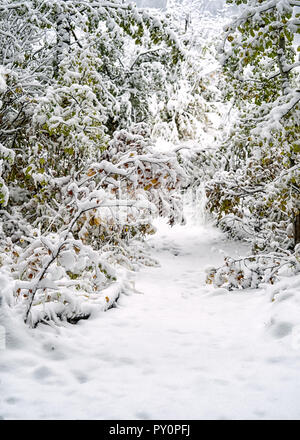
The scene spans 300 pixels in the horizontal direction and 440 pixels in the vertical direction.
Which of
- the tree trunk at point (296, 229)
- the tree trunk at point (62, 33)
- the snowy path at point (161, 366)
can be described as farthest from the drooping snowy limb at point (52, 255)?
the tree trunk at point (62, 33)

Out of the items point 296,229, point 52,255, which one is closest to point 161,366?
point 52,255

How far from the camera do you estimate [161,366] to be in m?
2.65

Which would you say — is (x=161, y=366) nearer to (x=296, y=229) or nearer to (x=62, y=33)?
(x=296, y=229)

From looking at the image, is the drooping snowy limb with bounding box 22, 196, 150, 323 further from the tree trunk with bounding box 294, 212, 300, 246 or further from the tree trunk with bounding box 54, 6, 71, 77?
the tree trunk with bounding box 54, 6, 71, 77

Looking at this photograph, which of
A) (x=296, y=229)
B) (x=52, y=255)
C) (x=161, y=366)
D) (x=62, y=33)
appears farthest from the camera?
(x=62, y=33)

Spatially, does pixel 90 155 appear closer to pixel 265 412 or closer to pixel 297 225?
pixel 297 225

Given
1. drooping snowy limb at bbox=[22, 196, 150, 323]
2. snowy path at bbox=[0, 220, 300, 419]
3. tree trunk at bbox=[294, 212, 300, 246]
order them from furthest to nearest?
tree trunk at bbox=[294, 212, 300, 246]
drooping snowy limb at bbox=[22, 196, 150, 323]
snowy path at bbox=[0, 220, 300, 419]

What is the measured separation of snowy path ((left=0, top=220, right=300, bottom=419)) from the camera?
78.8 inches

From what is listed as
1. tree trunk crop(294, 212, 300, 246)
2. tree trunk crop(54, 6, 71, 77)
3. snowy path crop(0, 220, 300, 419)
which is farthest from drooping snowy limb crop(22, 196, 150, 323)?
tree trunk crop(54, 6, 71, 77)

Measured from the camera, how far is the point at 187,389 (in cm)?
224

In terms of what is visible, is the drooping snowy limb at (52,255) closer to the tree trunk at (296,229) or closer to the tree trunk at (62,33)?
the tree trunk at (296,229)

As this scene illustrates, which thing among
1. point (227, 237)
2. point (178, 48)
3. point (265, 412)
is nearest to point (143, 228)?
point (178, 48)

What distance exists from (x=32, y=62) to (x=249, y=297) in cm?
691

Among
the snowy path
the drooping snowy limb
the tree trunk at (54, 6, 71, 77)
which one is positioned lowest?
the snowy path
